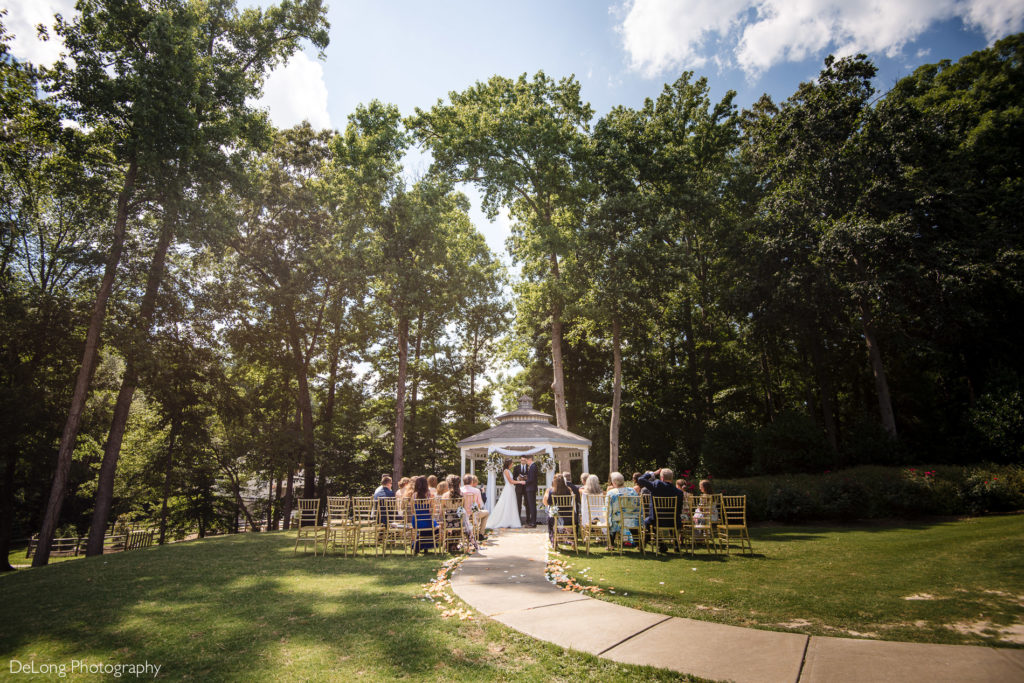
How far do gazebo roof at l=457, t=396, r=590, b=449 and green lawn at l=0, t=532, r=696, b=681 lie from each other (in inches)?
341

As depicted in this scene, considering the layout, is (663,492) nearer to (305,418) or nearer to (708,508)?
(708,508)

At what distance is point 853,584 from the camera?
22.8 ft

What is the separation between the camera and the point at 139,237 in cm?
1844

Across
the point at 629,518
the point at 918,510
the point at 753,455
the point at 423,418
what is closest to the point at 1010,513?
the point at 918,510

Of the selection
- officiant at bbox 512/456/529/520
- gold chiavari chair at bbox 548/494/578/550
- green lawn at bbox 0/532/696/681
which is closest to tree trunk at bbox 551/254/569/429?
officiant at bbox 512/456/529/520

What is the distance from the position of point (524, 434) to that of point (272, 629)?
13.0 metres

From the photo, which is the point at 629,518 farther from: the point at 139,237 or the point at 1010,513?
the point at 139,237

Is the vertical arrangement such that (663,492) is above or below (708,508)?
above

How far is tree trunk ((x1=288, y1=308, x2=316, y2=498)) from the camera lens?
25.3 meters

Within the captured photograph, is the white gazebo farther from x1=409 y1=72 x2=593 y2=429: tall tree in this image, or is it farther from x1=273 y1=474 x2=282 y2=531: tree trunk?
x1=273 y1=474 x2=282 y2=531: tree trunk

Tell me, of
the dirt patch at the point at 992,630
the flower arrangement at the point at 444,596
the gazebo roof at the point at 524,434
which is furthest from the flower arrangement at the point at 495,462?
the dirt patch at the point at 992,630

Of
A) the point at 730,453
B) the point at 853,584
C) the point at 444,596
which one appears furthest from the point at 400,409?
the point at 853,584

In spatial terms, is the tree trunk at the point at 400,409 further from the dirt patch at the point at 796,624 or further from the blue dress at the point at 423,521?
the dirt patch at the point at 796,624

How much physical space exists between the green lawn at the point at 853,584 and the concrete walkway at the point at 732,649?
48 centimetres
